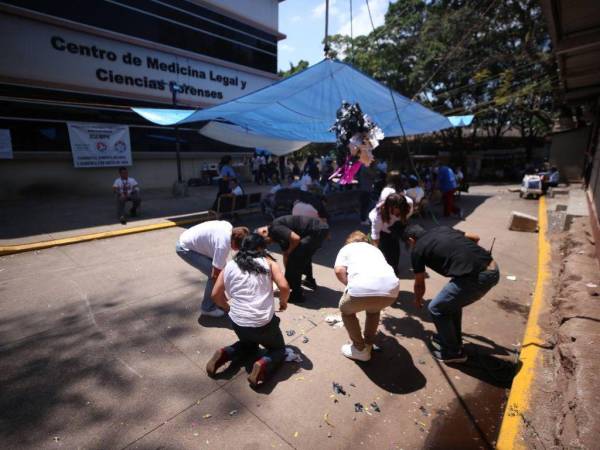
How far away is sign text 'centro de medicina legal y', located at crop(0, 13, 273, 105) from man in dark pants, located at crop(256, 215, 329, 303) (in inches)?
480

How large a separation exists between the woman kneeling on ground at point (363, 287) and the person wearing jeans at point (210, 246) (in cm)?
114

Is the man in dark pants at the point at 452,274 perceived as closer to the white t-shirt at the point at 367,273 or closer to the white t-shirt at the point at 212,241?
the white t-shirt at the point at 367,273

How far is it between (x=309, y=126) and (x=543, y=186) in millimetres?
11856

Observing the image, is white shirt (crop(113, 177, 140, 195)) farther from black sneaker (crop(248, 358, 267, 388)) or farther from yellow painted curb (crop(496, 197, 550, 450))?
yellow painted curb (crop(496, 197, 550, 450))

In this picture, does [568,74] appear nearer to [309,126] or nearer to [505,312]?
[309,126]

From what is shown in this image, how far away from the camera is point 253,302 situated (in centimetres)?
288

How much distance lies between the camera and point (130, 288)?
4801mm

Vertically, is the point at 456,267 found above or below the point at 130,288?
above

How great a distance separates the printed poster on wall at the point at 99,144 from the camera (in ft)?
39.6

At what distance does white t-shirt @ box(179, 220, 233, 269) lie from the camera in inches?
142

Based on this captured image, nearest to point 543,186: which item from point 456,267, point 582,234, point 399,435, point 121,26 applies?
point 582,234

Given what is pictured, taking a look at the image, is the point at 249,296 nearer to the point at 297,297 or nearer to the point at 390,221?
the point at 297,297

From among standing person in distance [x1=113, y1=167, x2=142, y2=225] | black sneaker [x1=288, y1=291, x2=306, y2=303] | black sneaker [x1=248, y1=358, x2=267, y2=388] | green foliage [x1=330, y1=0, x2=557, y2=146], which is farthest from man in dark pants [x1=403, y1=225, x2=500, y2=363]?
green foliage [x1=330, y1=0, x2=557, y2=146]

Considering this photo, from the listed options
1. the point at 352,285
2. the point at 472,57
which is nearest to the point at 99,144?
the point at 352,285
